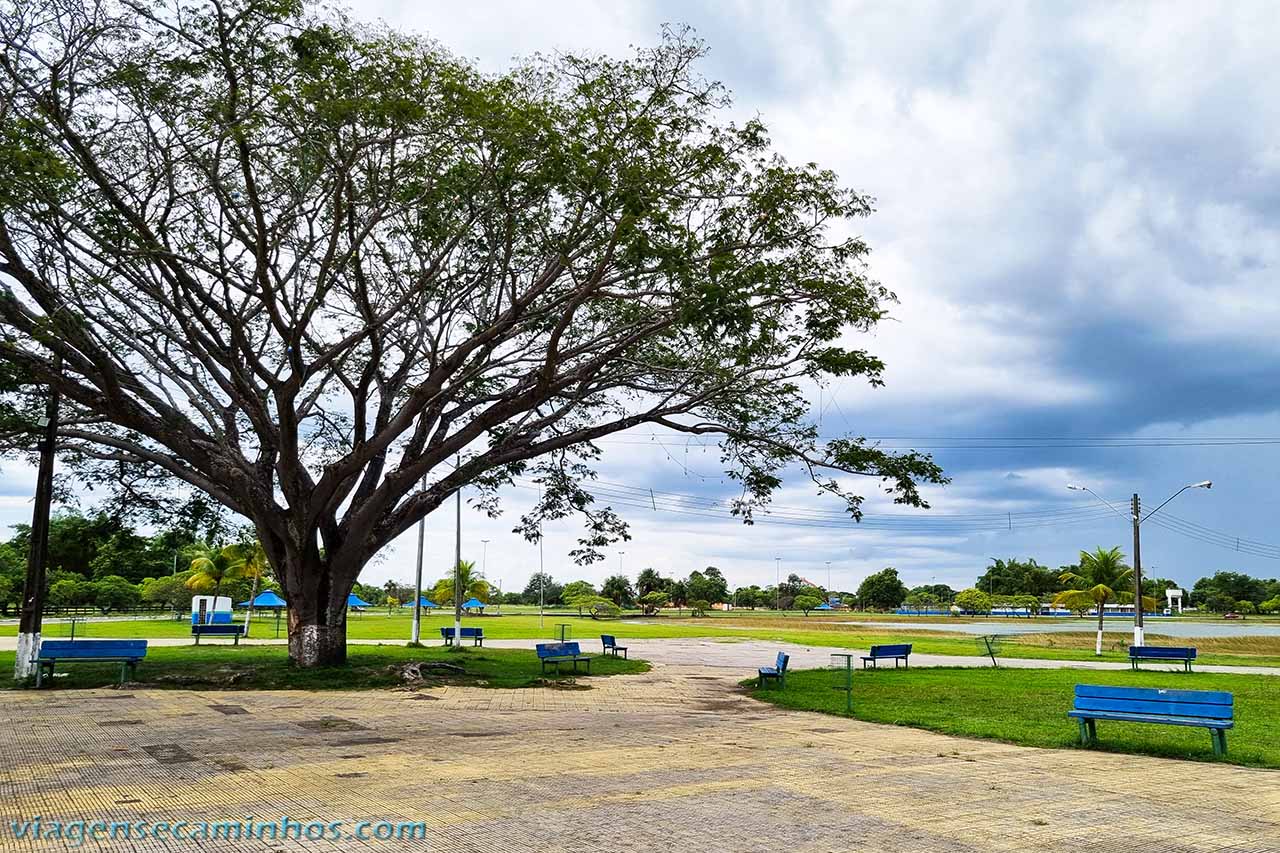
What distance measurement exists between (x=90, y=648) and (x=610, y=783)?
12978 millimetres

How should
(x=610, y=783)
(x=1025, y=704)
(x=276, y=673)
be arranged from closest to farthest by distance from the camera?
1. (x=610, y=783)
2. (x=1025, y=704)
3. (x=276, y=673)

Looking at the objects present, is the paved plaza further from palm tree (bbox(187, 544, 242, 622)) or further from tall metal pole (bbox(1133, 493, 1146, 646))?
palm tree (bbox(187, 544, 242, 622))

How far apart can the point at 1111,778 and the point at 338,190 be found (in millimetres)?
12434

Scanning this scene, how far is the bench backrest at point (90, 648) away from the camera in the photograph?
16.5 meters

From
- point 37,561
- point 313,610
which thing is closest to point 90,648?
point 37,561

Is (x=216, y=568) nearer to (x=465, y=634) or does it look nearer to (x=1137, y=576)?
(x=465, y=634)

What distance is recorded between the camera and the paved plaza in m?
6.61

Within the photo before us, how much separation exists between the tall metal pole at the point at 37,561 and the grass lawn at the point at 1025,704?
1322 cm

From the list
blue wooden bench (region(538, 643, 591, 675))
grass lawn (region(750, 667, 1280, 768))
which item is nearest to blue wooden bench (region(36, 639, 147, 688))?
blue wooden bench (region(538, 643, 591, 675))

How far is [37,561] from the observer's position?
661 inches

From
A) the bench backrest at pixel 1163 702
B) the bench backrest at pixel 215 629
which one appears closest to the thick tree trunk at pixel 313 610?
the bench backrest at pixel 215 629

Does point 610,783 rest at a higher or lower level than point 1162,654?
higher

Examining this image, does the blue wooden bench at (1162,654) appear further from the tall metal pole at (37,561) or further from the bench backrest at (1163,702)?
the tall metal pole at (37,561)

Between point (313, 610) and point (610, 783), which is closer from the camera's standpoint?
point (610, 783)
